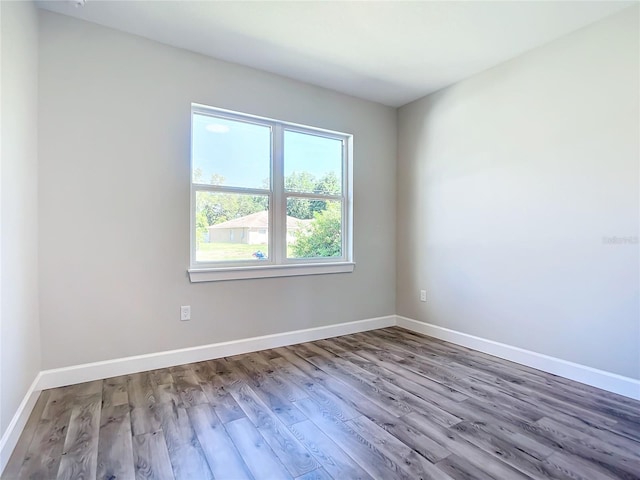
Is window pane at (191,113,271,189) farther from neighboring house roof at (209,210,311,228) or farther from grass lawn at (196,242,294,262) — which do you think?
grass lawn at (196,242,294,262)

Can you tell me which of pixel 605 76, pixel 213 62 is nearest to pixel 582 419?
pixel 605 76

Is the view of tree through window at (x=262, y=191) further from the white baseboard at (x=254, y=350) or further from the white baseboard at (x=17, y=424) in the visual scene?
the white baseboard at (x=17, y=424)

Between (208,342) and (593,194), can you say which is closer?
(593,194)

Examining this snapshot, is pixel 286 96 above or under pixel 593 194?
above

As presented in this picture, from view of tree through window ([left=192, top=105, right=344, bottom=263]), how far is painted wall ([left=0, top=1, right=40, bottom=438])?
41.7 inches

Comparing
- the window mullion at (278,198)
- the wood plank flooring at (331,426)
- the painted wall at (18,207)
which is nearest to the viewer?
the wood plank flooring at (331,426)

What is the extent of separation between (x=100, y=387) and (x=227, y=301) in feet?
3.48

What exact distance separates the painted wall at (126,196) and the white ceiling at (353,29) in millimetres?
213

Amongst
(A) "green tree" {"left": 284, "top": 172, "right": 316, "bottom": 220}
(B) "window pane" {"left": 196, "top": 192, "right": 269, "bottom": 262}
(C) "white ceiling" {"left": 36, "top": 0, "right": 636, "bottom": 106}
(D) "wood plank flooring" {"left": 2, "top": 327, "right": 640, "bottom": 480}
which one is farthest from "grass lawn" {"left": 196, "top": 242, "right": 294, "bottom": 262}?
(C) "white ceiling" {"left": 36, "top": 0, "right": 636, "bottom": 106}

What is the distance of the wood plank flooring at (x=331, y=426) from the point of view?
1501 mm

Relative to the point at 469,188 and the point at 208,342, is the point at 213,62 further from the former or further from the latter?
the point at 469,188

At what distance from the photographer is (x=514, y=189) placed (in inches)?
112

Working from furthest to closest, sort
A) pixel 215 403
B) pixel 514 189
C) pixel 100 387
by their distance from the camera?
pixel 514 189
pixel 100 387
pixel 215 403

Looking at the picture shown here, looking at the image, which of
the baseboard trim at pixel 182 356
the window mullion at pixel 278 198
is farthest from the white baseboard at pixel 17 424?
the window mullion at pixel 278 198
